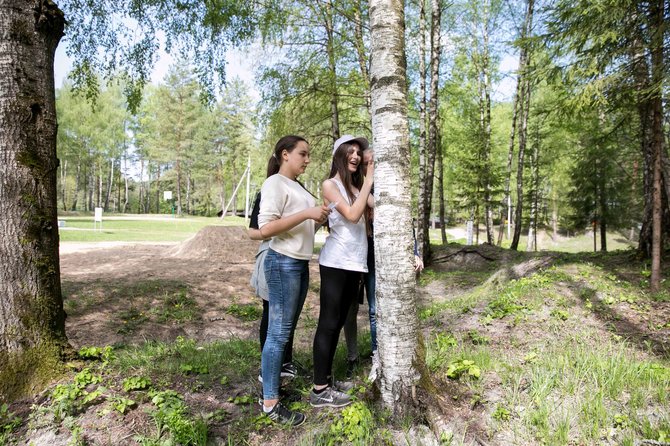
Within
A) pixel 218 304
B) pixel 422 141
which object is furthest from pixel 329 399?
pixel 422 141

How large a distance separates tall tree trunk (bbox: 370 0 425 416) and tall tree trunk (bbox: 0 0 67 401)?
A: 8.12ft

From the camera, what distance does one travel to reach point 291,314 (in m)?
2.50

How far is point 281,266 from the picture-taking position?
8.09ft

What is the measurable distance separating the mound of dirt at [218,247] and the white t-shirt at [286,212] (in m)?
8.57

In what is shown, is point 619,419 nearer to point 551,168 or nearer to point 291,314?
point 291,314

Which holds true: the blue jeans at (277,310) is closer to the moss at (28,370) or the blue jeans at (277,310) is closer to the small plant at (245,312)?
the moss at (28,370)

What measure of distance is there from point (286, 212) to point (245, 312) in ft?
15.4

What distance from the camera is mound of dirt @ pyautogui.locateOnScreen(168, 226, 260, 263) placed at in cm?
1130

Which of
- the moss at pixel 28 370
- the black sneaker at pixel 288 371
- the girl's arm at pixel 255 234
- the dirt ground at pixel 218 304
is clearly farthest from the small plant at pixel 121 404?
the girl's arm at pixel 255 234

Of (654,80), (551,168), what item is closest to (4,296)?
(654,80)

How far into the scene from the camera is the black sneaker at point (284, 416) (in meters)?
2.36

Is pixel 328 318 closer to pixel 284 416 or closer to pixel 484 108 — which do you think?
pixel 284 416

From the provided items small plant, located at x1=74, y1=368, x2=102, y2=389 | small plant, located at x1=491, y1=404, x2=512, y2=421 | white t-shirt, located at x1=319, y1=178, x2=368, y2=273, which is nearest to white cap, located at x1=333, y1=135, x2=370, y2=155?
white t-shirt, located at x1=319, y1=178, x2=368, y2=273

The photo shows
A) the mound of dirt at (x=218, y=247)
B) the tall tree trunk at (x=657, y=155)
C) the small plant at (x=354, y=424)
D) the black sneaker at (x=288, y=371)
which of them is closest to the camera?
the small plant at (x=354, y=424)
